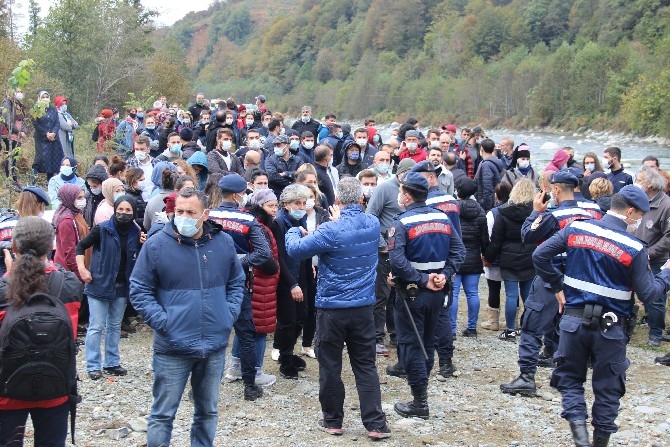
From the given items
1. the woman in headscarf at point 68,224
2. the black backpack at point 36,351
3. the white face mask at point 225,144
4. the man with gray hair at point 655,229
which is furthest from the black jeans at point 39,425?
the white face mask at point 225,144

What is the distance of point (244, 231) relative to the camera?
6164mm

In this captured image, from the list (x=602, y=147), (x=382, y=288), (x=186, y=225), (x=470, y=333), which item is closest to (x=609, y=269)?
(x=382, y=288)

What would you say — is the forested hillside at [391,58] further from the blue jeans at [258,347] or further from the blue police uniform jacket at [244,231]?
the blue police uniform jacket at [244,231]

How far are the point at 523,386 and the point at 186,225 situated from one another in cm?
372

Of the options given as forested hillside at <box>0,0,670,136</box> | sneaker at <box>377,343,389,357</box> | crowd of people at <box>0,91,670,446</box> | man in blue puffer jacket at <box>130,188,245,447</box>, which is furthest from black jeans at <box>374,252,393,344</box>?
forested hillside at <box>0,0,670,136</box>

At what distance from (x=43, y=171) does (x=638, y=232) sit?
984 centimetres

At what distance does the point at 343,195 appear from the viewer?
18.5 feet

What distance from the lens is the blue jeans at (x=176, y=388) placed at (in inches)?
181

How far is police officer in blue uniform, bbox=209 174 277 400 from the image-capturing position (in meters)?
6.12

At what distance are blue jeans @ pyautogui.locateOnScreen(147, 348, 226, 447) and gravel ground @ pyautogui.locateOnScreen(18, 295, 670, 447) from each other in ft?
2.70

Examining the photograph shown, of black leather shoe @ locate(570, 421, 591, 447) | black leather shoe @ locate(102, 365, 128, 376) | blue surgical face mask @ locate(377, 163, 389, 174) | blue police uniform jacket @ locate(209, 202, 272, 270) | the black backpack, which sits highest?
blue surgical face mask @ locate(377, 163, 389, 174)

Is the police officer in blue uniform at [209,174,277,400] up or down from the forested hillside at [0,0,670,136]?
down

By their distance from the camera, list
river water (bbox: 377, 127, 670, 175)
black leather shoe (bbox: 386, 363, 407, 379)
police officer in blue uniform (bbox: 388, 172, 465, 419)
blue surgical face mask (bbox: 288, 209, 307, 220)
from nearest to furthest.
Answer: police officer in blue uniform (bbox: 388, 172, 465, 419) < blue surgical face mask (bbox: 288, 209, 307, 220) < black leather shoe (bbox: 386, 363, 407, 379) < river water (bbox: 377, 127, 670, 175)

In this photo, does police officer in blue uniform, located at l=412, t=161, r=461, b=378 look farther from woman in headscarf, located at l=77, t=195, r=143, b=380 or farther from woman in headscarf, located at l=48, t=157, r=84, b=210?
woman in headscarf, located at l=48, t=157, r=84, b=210
